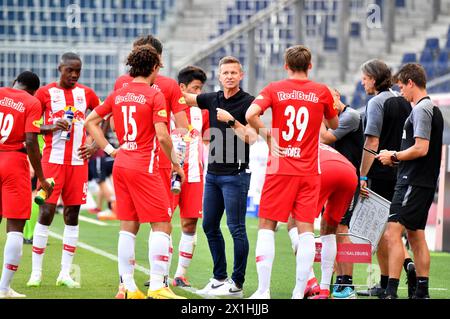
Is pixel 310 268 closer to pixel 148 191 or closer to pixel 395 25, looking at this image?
pixel 148 191

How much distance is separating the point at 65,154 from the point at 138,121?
80.9 inches

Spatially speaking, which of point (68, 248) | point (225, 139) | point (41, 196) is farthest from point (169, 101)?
point (68, 248)

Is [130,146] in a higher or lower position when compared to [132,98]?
lower

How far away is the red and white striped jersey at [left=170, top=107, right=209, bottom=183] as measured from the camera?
1100 centimetres

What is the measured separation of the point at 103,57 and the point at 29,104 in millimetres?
18508

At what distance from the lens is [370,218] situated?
10.5 meters

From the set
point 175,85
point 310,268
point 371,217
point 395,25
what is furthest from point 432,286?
point 395,25

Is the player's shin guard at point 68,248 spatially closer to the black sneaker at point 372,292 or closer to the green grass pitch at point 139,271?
the green grass pitch at point 139,271

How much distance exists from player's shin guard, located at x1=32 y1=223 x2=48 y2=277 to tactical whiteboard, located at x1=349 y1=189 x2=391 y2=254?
2.94m

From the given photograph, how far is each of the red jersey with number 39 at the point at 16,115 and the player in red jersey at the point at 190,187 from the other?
5.90 feet

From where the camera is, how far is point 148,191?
9.16 m

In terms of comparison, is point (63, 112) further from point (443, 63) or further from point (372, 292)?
point (443, 63)

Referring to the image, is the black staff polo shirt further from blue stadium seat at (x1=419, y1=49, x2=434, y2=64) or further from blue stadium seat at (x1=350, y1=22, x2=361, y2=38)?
blue stadium seat at (x1=350, y1=22, x2=361, y2=38)

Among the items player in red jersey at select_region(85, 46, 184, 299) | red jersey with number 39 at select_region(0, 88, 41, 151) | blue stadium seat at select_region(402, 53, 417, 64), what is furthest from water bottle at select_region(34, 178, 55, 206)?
blue stadium seat at select_region(402, 53, 417, 64)
